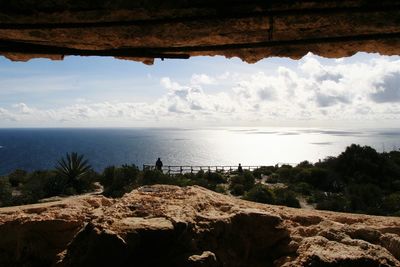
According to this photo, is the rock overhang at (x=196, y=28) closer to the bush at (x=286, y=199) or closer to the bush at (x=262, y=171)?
the bush at (x=286, y=199)

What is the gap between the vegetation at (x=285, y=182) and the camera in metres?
20.2

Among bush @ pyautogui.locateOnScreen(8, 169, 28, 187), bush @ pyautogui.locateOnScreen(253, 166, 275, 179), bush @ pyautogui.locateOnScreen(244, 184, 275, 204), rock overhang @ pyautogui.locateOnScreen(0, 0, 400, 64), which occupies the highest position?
rock overhang @ pyautogui.locateOnScreen(0, 0, 400, 64)

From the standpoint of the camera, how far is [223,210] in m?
5.07

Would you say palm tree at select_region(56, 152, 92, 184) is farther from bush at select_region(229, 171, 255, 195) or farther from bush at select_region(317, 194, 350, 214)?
bush at select_region(317, 194, 350, 214)

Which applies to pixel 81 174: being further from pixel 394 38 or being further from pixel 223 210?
pixel 394 38

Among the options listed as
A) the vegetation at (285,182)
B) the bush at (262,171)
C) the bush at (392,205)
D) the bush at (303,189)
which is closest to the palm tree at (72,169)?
the vegetation at (285,182)

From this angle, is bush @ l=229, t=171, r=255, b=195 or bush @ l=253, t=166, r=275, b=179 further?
bush @ l=253, t=166, r=275, b=179

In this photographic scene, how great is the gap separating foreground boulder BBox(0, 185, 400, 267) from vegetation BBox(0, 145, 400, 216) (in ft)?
46.8

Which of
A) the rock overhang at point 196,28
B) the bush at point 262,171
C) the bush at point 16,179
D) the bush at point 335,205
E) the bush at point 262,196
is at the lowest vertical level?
the bush at point 335,205

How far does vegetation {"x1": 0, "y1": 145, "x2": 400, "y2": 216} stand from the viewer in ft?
66.3

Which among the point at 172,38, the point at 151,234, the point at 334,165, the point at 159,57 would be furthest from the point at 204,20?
the point at 334,165

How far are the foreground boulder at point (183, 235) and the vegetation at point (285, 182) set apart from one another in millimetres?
14250

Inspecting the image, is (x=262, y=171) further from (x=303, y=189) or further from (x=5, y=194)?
(x=5, y=194)

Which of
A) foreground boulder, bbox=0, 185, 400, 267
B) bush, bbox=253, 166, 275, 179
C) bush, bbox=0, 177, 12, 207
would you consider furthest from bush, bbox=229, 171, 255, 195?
foreground boulder, bbox=0, 185, 400, 267
